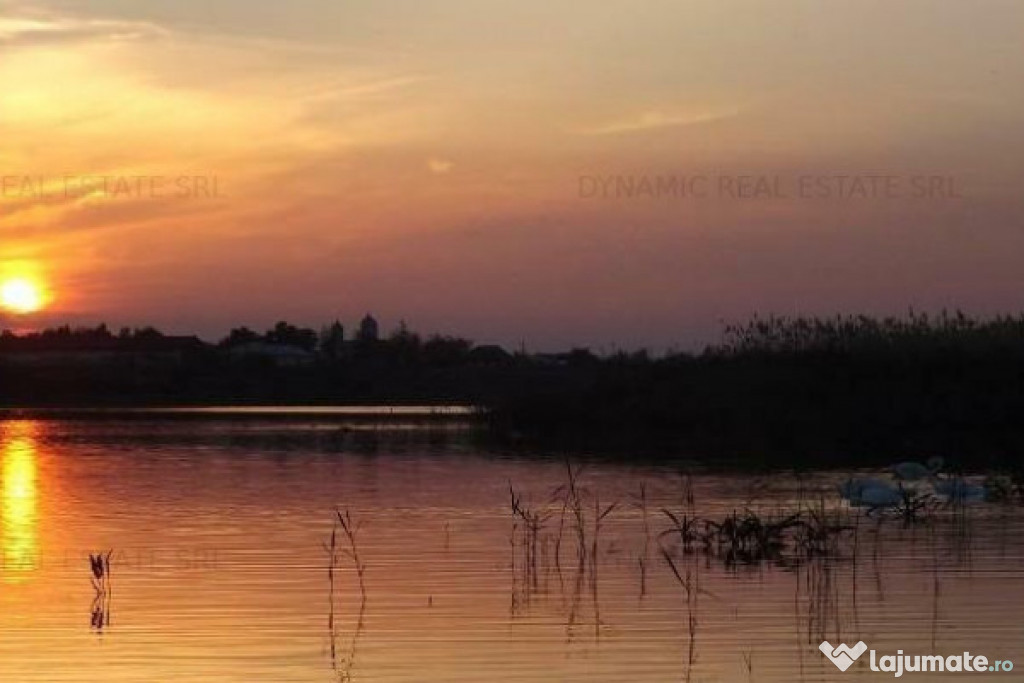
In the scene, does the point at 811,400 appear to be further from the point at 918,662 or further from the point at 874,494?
the point at 918,662

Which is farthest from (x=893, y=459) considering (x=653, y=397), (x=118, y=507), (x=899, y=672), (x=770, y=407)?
(x=899, y=672)

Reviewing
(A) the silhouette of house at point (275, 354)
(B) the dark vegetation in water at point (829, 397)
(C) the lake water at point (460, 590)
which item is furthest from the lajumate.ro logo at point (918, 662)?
(A) the silhouette of house at point (275, 354)

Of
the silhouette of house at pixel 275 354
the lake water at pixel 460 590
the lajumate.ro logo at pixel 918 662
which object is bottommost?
the lajumate.ro logo at pixel 918 662

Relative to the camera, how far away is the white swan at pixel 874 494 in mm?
18562

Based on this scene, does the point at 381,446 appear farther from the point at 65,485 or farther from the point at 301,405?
the point at 301,405

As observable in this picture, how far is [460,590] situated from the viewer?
1352cm

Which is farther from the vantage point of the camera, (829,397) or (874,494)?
(829,397)

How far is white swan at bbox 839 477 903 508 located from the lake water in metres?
0.48

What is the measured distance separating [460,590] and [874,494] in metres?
6.52

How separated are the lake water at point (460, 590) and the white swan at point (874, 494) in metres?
0.48

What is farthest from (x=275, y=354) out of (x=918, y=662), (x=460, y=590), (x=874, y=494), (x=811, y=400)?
(x=918, y=662)

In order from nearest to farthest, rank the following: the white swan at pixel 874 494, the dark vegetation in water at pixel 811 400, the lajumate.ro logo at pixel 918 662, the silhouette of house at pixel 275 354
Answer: the lajumate.ro logo at pixel 918 662
the white swan at pixel 874 494
the dark vegetation in water at pixel 811 400
the silhouette of house at pixel 275 354

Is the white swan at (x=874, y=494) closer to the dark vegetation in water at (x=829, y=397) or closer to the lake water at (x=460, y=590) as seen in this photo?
the lake water at (x=460, y=590)

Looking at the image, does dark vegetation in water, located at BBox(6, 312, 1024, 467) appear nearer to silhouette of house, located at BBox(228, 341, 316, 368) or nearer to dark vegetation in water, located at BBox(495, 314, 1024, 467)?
dark vegetation in water, located at BBox(495, 314, 1024, 467)
